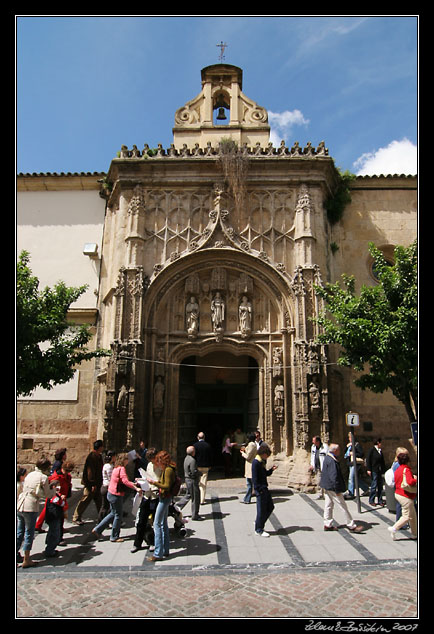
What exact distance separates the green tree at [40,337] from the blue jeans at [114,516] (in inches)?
154

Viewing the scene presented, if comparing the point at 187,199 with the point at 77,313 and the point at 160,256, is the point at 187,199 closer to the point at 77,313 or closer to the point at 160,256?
Answer: the point at 160,256

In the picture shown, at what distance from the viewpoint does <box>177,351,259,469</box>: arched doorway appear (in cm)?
1572

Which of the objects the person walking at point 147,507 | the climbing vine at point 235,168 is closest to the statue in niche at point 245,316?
the climbing vine at point 235,168

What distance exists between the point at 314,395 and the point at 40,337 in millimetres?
8291

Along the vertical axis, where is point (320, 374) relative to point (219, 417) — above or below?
above

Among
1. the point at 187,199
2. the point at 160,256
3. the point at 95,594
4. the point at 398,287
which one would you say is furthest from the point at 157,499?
the point at 187,199

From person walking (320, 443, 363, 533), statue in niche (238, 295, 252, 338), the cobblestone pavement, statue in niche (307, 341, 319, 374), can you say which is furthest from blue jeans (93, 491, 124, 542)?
statue in niche (238, 295, 252, 338)

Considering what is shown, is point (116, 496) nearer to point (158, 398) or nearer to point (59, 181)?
point (158, 398)

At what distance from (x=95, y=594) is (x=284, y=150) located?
15082 millimetres

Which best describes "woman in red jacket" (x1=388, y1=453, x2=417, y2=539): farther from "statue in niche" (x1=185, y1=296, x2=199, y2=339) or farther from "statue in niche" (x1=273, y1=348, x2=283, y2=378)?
"statue in niche" (x1=185, y1=296, x2=199, y2=339)

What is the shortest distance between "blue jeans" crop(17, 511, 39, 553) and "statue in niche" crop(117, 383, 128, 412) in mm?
6860

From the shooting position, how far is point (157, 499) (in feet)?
25.2

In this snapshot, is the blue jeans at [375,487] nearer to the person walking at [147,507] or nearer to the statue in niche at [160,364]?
the person walking at [147,507]

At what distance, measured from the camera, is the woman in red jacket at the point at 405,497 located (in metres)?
8.25
